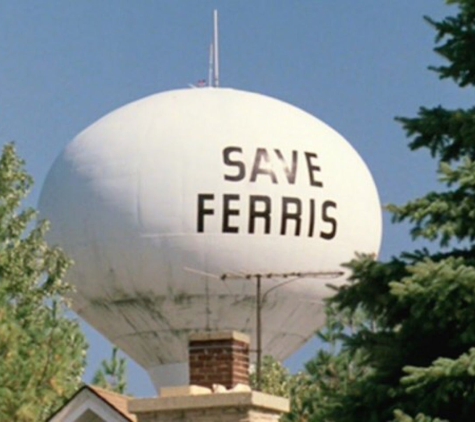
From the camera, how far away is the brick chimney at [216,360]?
62.0ft

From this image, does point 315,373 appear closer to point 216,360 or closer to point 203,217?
point 203,217

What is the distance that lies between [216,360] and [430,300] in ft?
12.6

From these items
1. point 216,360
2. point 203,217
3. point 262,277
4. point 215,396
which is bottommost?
point 215,396

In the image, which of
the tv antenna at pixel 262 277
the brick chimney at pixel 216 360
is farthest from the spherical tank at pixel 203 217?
the brick chimney at pixel 216 360

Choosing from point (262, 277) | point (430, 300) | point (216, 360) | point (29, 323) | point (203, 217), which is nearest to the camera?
point (430, 300)

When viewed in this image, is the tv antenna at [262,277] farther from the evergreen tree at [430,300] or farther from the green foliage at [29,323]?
the evergreen tree at [430,300]

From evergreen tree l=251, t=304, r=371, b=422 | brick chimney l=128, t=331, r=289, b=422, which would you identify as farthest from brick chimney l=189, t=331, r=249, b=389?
evergreen tree l=251, t=304, r=371, b=422

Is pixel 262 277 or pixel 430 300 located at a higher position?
pixel 262 277

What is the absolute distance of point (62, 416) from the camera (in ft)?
76.2

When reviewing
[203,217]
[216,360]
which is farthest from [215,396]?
[203,217]

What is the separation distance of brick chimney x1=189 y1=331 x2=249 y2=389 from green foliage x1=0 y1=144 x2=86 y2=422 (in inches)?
87.5

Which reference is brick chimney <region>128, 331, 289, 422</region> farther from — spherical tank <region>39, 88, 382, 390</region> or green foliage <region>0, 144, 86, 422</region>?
spherical tank <region>39, 88, 382, 390</region>

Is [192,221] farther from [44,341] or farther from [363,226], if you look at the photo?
[44,341]

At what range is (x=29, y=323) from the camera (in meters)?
22.1
